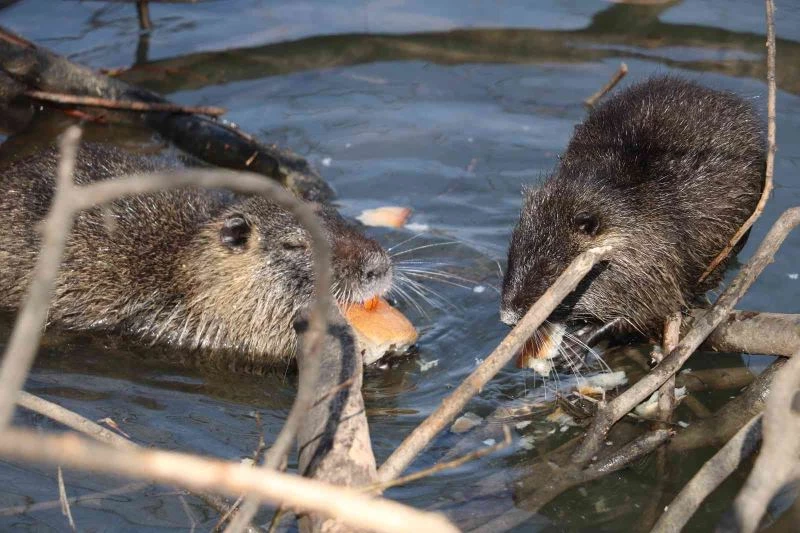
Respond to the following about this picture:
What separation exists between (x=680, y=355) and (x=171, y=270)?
2397 mm

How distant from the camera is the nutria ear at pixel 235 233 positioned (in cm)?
479

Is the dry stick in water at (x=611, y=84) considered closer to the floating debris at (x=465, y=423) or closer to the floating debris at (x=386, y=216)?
the floating debris at (x=386, y=216)

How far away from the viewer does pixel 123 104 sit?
20.9 feet

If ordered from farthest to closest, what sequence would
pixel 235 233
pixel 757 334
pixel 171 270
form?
pixel 171 270 → pixel 235 233 → pixel 757 334

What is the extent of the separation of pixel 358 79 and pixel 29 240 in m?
3.23

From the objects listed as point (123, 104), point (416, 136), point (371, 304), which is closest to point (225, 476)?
point (371, 304)

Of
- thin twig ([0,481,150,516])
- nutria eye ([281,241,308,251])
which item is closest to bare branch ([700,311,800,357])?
nutria eye ([281,241,308,251])

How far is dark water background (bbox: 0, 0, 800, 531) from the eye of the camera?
3801mm

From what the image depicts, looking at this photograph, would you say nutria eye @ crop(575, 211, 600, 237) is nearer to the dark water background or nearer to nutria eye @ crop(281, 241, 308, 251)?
the dark water background

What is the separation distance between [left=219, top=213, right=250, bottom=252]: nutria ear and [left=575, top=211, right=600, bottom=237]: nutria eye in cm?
147

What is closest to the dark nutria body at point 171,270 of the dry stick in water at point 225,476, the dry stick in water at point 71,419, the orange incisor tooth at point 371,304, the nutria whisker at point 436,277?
the orange incisor tooth at point 371,304

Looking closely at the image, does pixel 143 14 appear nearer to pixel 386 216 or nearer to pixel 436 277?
pixel 386 216

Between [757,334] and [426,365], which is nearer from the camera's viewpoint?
→ [757,334]

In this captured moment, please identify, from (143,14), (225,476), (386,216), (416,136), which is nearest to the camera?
(225,476)
